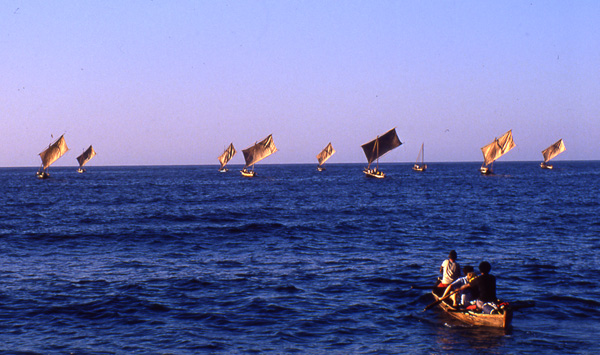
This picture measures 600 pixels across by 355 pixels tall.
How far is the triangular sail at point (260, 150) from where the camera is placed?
125438 millimetres

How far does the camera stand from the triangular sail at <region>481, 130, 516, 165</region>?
4870 inches

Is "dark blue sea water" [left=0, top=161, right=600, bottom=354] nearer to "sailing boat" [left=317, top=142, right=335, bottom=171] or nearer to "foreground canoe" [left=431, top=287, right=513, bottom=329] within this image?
"foreground canoe" [left=431, top=287, right=513, bottom=329]

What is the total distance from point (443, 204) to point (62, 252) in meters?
42.2

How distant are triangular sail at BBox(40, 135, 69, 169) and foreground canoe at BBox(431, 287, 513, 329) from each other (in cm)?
11184

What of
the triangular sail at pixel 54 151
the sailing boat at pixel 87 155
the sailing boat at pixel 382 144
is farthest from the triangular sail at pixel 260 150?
the sailing boat at pixel 87 155

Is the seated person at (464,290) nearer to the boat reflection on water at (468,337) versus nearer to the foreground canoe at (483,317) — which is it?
the foreground canoe at (483,317)

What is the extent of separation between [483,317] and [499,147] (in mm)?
117298

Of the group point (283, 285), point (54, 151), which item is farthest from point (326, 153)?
point (283, 285)

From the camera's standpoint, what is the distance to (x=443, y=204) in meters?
62.0

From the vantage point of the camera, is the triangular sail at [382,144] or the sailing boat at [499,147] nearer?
the triangular sail at [382,144]

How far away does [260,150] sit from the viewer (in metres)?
129

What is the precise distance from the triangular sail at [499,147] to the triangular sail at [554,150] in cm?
4880

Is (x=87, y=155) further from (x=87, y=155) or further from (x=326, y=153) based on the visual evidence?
(x=326, y=153)

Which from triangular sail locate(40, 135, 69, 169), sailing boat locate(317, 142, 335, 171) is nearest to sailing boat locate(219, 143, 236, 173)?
sailing boat locate(317, 142, 335, 171)
